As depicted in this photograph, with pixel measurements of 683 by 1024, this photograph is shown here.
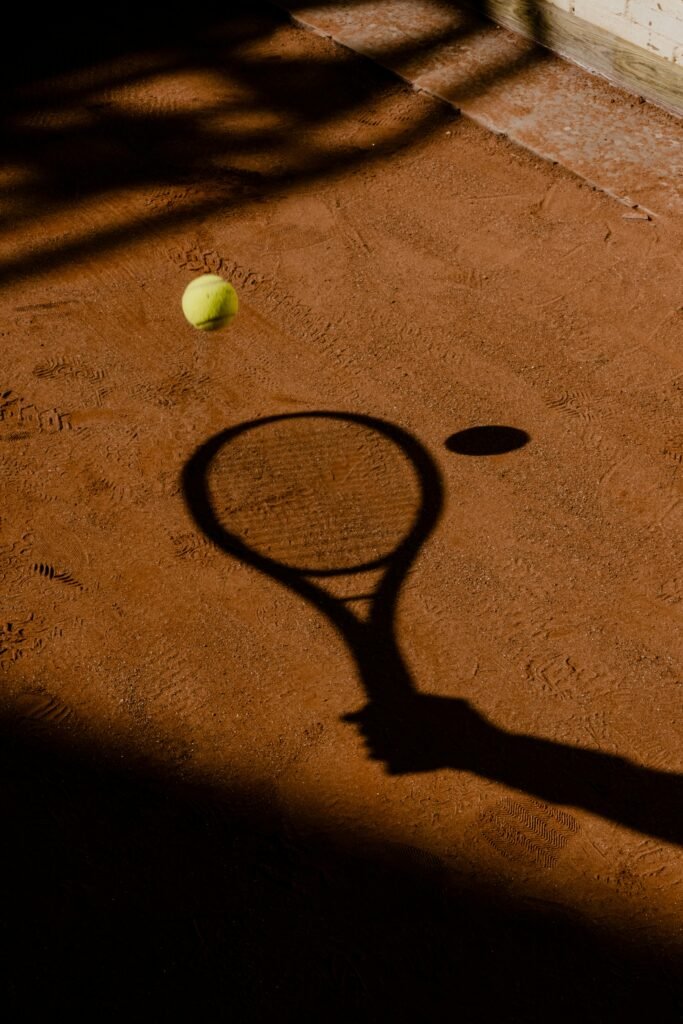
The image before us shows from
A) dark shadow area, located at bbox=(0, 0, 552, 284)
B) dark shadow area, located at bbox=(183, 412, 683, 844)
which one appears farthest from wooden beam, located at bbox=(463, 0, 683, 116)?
dark shadow area, located at bbox=(183, 412, 683, 844)

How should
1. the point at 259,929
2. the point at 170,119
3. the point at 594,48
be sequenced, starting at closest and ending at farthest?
1. the point at 259,929
2. the point at 170,119
3. the point at 594,48

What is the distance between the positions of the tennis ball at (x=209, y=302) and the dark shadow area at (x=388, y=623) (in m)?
0.66

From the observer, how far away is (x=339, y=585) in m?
5.34

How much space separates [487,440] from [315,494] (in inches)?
43.6

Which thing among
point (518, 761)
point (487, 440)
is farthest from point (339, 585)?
point (487, 440)

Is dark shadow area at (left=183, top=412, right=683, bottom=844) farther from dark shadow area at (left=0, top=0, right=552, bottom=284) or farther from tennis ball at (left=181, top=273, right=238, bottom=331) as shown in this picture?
dark shadow area at (left=0, top=0, right=552, bottom=284)

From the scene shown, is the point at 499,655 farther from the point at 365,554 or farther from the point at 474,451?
the point at 474,451

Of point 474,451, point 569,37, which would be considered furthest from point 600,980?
point 569,37

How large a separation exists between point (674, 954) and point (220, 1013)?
1.71 metres

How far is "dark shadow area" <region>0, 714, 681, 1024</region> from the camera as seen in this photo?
153 inches

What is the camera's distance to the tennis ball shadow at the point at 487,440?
6.08 m

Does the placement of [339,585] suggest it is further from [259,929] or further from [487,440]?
[259,929]

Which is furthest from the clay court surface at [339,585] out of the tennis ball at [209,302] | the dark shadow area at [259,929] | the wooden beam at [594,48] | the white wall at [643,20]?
the white wall at [643,20]

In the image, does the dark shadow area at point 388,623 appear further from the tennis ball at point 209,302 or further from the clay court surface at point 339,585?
the tennis ball at point 209,302
